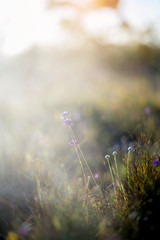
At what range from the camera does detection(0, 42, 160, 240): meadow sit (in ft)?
5.41

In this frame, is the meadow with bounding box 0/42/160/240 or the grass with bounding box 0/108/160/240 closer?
the grass with bounding box 0/108/160/240

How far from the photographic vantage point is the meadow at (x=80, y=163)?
1.65 metres

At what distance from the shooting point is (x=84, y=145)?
11.1 feet

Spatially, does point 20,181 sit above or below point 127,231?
above

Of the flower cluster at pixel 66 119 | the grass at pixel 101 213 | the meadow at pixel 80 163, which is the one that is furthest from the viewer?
the flower cluster at pixel 66 119

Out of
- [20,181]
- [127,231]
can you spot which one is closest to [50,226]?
[127,231]

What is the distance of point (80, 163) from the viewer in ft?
6.17

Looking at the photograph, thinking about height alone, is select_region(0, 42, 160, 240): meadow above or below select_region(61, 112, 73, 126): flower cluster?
below

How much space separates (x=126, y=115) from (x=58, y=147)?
1686 millimetres

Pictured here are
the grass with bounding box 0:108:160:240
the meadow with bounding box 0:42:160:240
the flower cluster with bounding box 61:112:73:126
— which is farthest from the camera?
the flower cluster with bounding box 61:112:73:126

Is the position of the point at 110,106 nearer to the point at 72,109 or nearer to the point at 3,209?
the point at 72,109

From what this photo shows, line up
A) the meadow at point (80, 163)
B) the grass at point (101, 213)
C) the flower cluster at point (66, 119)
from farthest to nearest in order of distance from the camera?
the flower cluster at point (66, 119)
the meadow at point (80, 163)
the grass at point (101, 213)

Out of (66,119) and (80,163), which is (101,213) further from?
(66,119)

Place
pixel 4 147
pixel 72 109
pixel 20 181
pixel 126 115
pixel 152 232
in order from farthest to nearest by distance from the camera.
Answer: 1. pixel 72 109
2. pixel 126 115
3. pixel 4 147
4. pixel 20 181
5. pixel 152 232
